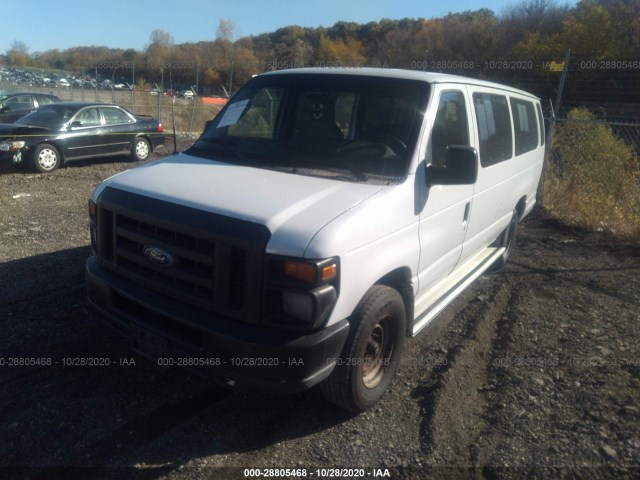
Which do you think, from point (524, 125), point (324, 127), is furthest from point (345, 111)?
point (524, 125)

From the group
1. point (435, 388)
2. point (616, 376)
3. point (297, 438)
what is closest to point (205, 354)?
point (297, 438)

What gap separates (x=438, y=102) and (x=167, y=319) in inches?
95.9

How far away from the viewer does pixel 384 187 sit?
10.8 ft

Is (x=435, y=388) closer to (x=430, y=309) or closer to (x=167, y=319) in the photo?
(x=430, y=309)

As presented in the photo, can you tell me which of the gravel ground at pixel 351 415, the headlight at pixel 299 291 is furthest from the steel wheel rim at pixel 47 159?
the headlight at pixel 299 291

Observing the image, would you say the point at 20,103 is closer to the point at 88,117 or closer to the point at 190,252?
the point at 88,117

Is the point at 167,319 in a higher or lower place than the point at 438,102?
lower

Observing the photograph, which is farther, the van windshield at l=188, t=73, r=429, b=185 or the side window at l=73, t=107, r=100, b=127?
the side window at l=73, t=107, r=100, b=127

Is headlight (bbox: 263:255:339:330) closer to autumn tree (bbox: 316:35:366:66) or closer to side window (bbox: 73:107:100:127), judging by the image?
side window (bbox: 73:107:100:127)

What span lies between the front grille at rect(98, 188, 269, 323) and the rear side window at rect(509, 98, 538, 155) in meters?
3.86

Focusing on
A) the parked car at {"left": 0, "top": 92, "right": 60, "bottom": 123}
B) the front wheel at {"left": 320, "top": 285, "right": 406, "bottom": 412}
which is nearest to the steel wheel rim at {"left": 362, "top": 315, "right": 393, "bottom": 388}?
the front wheel at {"left": 320, "top": 285, "right": 406, "bottom": 412}

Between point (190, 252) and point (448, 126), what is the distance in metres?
2.22

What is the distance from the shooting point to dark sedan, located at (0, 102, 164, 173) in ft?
36.1

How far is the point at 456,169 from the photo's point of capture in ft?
11.4
